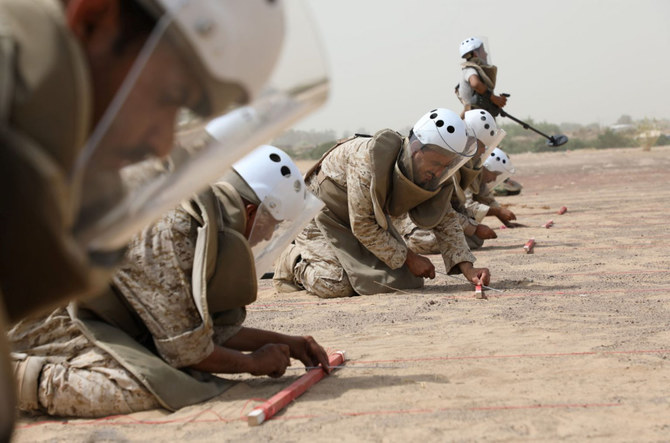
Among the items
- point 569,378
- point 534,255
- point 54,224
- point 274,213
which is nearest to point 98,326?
point 274,213

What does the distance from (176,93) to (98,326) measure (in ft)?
7.79

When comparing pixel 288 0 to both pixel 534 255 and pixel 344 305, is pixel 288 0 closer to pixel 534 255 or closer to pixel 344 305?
pixel 344 305

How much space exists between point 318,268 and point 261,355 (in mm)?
3291

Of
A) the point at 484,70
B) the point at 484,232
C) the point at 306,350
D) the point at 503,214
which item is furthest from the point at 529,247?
the point at 306,350

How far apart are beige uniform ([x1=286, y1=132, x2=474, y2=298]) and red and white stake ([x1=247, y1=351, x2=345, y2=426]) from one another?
8.35ft

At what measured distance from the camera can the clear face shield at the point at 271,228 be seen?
163 inches

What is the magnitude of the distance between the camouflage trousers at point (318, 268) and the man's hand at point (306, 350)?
286 cm

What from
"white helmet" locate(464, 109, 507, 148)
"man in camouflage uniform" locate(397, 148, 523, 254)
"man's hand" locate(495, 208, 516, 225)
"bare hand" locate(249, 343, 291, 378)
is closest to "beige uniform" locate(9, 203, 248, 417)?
"bare hand" locate(249, 343, 291, 378)

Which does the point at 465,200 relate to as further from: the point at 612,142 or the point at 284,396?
the point at 612,142

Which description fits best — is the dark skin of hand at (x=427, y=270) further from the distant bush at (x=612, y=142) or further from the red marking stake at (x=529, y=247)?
the distant bush at (x=612, y=142)

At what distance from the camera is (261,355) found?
395cm

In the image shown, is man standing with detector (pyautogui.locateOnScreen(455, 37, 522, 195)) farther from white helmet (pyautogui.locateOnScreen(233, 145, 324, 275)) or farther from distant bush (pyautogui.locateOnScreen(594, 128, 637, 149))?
distant bush (pyautogui.locateOnScreen(594, 128, 637, 149))

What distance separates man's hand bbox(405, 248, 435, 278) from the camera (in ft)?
22.5

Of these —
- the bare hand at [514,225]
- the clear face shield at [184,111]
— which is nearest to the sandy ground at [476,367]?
the clear face shield at [184,111]
